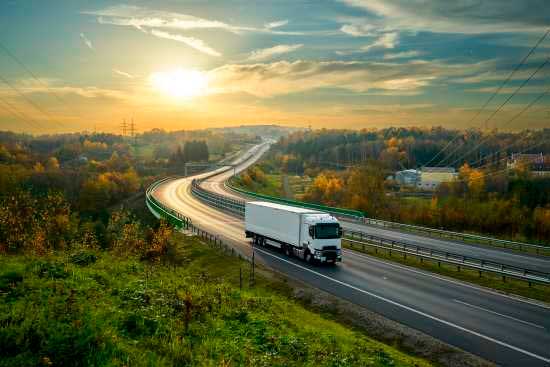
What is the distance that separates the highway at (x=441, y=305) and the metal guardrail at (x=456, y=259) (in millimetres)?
3345

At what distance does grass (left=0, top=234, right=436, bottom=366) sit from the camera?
1212cm

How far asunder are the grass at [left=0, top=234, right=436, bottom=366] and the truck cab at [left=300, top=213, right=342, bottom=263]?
11643mm

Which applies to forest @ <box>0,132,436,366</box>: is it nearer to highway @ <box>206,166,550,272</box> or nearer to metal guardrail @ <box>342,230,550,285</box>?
metal guardrail @ <box>342,230,550,285</box>

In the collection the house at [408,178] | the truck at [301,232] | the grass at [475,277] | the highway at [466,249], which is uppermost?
the truck at [301,232]

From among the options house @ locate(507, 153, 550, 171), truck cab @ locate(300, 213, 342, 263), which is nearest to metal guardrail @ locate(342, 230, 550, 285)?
truck cab @ locate(300, 213, 342, 263)

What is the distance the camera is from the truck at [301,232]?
120 feet

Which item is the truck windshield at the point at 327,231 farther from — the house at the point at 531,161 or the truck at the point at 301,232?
the house at the point at 531,161

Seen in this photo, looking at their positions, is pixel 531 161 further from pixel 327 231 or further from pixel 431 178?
pixel 327 231

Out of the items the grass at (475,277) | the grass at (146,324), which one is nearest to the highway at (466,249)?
the grass at (475,277)

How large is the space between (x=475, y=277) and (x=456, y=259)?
480 centimetres

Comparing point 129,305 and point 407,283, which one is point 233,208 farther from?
point 129,305

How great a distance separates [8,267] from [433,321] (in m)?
19.6

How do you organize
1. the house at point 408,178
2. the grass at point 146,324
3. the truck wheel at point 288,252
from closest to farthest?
the grass at point 146,324 < the truck wheel at point 288,252 < the house at point 408,178

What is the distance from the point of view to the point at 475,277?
3391 centimetres
